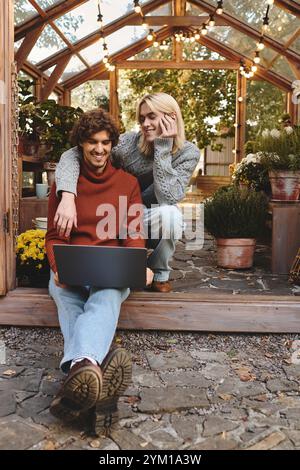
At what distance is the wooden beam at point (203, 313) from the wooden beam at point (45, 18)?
18.4ft

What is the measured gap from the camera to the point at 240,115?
10953 millimetres

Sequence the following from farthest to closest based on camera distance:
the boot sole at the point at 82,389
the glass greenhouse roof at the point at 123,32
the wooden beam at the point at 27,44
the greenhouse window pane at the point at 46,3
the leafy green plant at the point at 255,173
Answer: the glass greenhouse roof at the point at 123,32 → the wooden beam at the point at 27,44 → the greenhouse window pane at the point at 46,3 → the leafy green plant at the point at 255,173 → the boot sole at the point at 82,389

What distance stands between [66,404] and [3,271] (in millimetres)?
1271

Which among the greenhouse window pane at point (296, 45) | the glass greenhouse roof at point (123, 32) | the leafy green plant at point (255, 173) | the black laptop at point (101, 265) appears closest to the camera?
the black laptop at point (101, 265)

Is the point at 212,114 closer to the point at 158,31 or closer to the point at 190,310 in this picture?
the point at 158,31

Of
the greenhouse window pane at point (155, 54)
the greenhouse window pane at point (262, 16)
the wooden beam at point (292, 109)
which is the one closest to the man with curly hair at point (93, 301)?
the greenhouse window pane at point (262, 16)

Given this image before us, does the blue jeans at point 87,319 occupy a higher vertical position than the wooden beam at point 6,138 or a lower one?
lower

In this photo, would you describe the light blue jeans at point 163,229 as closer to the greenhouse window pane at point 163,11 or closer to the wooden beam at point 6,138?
the wooden beam at point 6,138

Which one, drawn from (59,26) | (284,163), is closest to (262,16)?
(59,26)

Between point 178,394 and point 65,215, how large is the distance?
0.89 m

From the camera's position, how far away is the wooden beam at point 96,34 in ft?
29.4

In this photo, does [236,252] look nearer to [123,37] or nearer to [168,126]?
[168,126]

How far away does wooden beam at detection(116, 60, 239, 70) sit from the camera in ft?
35.2

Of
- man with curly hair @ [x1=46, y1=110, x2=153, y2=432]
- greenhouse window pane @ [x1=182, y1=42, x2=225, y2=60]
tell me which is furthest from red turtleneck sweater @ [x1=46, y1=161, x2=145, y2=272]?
greenhouse window pane @ [x1=182, y1=42, x2=225, y2=60]
